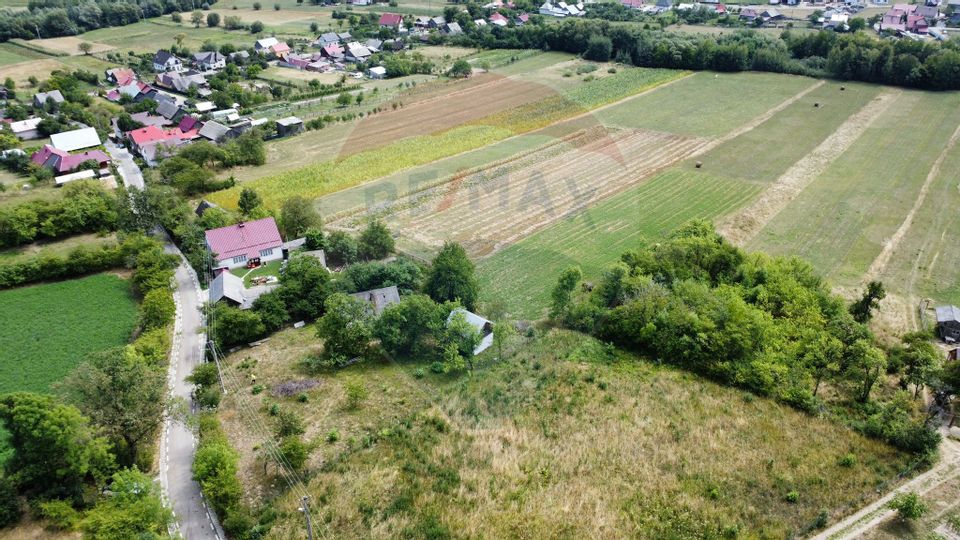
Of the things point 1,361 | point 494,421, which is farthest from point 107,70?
point 494,421

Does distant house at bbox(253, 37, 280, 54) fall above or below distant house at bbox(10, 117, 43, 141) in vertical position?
above

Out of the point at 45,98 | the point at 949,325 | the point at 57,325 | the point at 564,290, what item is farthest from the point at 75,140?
the point at 949,325

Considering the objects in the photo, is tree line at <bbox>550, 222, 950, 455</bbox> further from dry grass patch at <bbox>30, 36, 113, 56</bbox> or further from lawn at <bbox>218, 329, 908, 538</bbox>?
dry grass patch at <bbox>30, 36, 113, 56</bbox>

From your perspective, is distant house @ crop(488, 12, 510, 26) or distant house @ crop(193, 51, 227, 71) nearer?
distant house @ crop(193, 51, 227, 71)

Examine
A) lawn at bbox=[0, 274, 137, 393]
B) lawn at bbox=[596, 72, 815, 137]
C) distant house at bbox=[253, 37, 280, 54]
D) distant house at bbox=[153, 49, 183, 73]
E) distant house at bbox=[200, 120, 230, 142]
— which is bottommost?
lawn at bbox=[0, 274, 137, 393]

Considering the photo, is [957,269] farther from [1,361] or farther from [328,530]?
[1,361]

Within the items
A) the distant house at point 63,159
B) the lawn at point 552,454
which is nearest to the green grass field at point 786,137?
the lawn at point 552,454

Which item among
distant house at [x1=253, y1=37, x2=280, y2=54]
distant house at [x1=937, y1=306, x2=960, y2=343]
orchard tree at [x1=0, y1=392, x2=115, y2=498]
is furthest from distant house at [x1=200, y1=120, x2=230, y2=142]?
distant house at [x1=937, y1=306, x2=960, y2=343]
